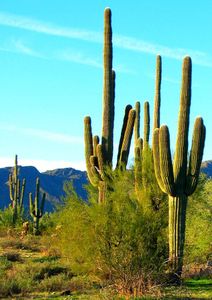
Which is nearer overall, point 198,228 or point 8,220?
point 198,228

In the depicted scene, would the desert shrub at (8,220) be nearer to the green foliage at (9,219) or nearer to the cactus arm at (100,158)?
the green foliage at (9,219)

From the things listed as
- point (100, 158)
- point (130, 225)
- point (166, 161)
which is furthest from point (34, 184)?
point (130, 225)

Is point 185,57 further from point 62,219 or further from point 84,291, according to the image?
point 84,291

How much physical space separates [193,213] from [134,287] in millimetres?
6015

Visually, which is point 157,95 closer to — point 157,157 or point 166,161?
point 157,157

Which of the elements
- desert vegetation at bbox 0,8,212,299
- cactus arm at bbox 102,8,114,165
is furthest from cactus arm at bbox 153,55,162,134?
cactus arm at bbox 102,8,114,165

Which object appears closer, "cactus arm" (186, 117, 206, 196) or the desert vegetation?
the desert vegetation

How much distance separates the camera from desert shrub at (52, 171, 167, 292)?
45.7ft

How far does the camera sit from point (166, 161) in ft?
49.2

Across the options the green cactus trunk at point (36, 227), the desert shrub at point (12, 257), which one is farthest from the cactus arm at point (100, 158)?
the green cactus trunk at point (36, 227)

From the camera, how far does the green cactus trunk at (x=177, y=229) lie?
15188 mm

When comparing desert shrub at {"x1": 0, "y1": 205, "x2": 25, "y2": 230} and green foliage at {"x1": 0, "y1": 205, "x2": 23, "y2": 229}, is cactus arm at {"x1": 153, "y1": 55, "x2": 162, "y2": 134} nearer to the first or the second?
desert shrub at {"x1": 0, "y1": 205, "x2": 25, "y2": 230}

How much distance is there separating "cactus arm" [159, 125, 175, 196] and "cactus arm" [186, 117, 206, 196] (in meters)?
0.69

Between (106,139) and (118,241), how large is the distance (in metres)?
4.43
